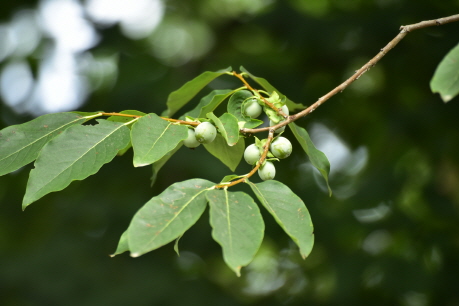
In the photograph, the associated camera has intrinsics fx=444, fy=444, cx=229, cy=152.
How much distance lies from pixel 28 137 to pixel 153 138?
0.83ft

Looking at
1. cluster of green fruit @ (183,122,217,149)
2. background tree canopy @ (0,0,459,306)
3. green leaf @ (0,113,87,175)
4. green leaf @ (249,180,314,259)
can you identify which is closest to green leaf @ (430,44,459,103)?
green leaf @ (249,180,314,259)

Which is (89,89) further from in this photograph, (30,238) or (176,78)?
(30,238)

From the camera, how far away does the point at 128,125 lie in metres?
0.82

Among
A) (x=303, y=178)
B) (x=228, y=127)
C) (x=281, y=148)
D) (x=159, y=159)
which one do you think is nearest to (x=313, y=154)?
(x=281, y=148)

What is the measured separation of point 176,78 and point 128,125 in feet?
6.13

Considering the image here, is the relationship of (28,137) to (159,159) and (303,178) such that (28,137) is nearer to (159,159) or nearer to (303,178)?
(159,159)

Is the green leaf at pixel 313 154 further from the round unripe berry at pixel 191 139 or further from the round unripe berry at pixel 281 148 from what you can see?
the round unripe berry at pixel 191 139

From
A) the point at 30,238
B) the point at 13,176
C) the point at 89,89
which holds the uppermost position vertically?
the point at 89,89

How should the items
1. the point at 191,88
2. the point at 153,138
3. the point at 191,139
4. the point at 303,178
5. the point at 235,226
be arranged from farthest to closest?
the point at 303,178
the point at 191,88
the point at 191,139
the point at 153,138
the point at 235,226

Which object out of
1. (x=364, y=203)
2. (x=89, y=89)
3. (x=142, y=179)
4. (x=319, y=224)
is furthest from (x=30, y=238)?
(x=364, y=203)

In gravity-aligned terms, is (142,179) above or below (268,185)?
below

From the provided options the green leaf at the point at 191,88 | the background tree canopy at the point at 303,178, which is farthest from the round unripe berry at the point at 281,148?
the background tree canopy at the point at 303,178

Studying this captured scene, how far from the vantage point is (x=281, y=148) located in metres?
0.83

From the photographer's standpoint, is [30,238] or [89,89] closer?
[30,238]
